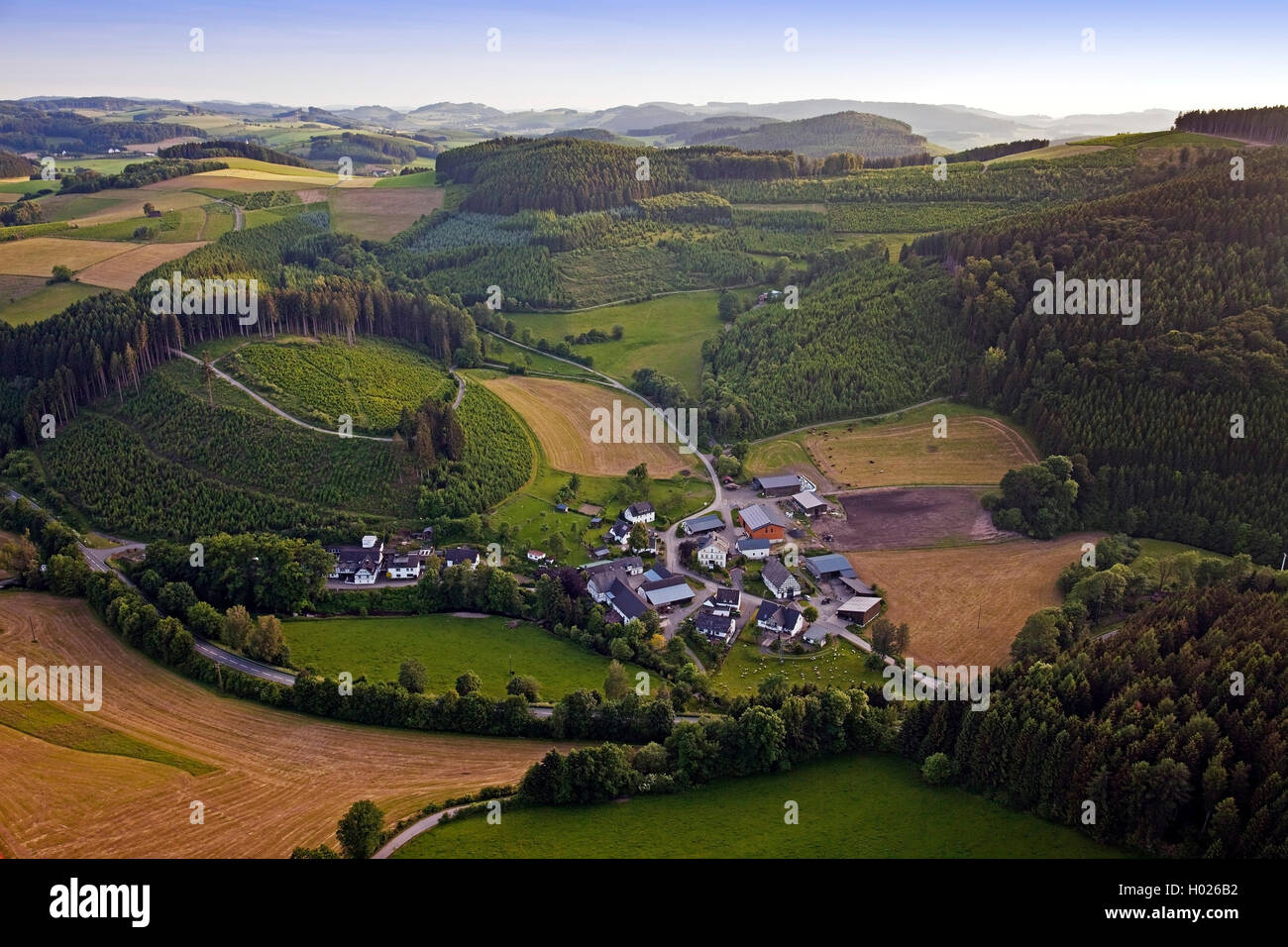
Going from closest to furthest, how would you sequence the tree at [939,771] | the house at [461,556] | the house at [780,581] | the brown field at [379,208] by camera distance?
the tree at [939,771]
the house at [780,581]
the house at [461,556]
the brown field at [379,208]

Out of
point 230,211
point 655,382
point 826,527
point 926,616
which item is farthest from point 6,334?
point 926,616

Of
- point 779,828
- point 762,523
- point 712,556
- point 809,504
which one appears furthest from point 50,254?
point 779,828

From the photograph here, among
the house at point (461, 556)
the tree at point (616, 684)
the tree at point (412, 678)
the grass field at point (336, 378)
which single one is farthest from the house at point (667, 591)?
the grass field at point (336, 378)

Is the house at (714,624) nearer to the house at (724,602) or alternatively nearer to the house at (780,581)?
the house at (724,602)

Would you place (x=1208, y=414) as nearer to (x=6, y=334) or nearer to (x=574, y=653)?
(x=574, y=653)

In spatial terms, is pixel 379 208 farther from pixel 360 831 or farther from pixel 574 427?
pixel 360 831

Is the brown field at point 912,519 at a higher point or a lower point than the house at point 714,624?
higher
